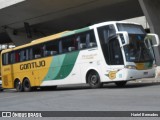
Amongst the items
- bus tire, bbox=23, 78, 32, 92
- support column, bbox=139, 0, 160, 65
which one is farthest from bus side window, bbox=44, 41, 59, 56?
support column, bbox=139, 0, 160, 65

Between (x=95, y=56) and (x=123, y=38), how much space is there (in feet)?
6.00

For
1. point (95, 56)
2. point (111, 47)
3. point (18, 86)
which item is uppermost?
point (111, 47)

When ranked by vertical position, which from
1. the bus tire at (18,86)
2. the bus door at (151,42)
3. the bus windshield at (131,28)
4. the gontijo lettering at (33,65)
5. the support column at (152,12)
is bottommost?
the bus tire at (18,86)

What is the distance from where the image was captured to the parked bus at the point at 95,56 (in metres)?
17.8

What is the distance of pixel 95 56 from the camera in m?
18.7

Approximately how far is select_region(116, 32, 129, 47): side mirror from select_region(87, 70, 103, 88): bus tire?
2.19 meters

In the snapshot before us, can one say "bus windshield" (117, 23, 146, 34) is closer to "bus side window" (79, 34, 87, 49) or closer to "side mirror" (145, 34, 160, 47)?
"side mirror" (145, 34, 160, 47)

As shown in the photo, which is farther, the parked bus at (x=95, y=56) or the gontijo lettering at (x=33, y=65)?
the gontijo lettering at (x=33, y=65)

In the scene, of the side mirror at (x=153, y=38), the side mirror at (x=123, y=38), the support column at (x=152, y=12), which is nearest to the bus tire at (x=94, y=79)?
the side mirror at (x=123, y=38)

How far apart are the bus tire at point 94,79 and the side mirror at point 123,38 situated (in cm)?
219

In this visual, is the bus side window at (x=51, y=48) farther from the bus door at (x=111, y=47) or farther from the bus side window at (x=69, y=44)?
the bus door at (x=111, y=47)

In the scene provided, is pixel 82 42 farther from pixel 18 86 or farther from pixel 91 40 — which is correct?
pixel 18 86

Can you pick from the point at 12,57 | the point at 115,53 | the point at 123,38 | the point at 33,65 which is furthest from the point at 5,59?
the point at 123,38

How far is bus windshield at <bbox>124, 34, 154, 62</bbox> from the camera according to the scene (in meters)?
17.8
